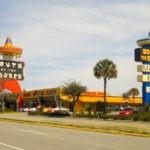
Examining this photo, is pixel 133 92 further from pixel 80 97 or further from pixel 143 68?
pixel 143 68

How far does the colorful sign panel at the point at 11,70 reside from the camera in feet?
199

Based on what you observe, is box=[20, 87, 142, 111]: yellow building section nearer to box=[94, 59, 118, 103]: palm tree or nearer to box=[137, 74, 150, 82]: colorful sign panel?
box=[94, 59, 118, 103]: palm tree

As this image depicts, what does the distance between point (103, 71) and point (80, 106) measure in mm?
18584

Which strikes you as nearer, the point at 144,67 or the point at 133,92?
the point at 144,67

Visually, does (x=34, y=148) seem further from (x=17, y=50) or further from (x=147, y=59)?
(x=17, y=50)

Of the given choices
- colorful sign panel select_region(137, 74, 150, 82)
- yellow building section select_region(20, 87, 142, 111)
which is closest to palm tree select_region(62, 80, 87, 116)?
colorful sign panel select_region(137, 74, 150, 82)

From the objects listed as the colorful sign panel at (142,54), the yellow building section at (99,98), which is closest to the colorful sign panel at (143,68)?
the colorful sign panel at (142,54)

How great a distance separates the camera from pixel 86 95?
86.1 meters

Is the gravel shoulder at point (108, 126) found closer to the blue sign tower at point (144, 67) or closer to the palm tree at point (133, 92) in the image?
the blue sign tower at point (144, 67)

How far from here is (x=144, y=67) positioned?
175 ft

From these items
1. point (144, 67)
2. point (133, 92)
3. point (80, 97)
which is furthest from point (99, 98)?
point (144, 67)

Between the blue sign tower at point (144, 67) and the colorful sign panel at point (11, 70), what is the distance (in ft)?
63.8

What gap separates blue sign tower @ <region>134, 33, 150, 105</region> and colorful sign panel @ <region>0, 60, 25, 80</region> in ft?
63.8

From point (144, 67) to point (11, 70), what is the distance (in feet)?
70.4
